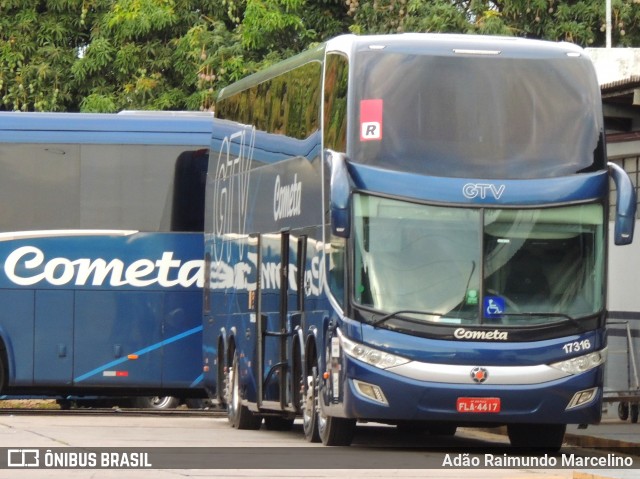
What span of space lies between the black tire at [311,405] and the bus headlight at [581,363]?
2.53 metres

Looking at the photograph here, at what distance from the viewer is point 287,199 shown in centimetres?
1934

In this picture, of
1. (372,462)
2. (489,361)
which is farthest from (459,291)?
(372,462)

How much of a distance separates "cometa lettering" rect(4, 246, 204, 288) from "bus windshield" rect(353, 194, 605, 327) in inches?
345

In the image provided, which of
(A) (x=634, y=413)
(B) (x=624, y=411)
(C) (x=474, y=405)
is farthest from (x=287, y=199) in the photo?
(B) (x=624, y=411)

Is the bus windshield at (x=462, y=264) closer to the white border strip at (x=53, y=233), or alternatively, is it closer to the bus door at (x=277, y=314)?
the bus door at (x=277, y=314)

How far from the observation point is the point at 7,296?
973 inches

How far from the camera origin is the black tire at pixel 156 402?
28.7 metres

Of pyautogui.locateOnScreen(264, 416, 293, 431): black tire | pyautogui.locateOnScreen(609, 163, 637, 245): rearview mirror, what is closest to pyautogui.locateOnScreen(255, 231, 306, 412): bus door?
pyautogui.locateOnScreen(264, 416, 293, 431): black tire

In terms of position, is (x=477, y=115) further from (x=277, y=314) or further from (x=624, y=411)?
(x=624, y=411)

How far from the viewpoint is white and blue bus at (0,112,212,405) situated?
2475 centimetres

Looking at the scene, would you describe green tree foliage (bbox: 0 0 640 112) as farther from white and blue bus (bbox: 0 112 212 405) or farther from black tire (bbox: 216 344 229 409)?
black tire (bbox: 216 344 229 409)

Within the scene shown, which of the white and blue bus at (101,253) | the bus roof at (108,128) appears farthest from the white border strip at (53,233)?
the bus roof at (108,128)

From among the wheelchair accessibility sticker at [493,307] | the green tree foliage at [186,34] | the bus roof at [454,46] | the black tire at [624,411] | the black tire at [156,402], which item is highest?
the green tree foliage at [186,34]

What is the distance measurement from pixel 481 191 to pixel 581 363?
5.87ft
